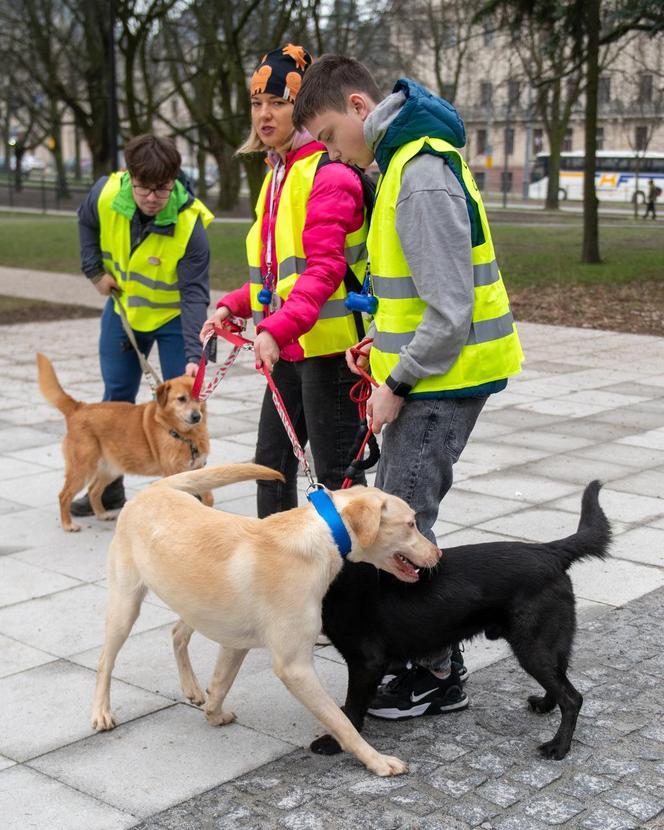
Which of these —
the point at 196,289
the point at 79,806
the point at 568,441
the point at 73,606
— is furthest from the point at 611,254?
the point at 79,806

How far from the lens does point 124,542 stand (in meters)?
3.70

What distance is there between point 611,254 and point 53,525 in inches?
697

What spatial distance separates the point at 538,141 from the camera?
228 feet

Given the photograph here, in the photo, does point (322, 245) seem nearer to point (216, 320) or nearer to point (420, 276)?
point (420, 276)

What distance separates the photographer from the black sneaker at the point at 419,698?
12.6 ft

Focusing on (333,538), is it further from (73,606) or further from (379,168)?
(73,606)

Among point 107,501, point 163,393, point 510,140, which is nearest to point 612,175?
point 510,140

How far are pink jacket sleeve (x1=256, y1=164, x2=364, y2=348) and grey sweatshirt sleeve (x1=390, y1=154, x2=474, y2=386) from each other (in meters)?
0.56

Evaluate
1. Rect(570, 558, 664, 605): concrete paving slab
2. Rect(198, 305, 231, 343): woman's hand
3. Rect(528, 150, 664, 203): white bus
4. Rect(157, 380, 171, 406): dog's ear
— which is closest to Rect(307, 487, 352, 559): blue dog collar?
Rect(198, 305, 231, 343): woman's hand

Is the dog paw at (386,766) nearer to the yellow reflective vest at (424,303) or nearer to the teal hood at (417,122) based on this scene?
the yellow reflective vest at (424,303)

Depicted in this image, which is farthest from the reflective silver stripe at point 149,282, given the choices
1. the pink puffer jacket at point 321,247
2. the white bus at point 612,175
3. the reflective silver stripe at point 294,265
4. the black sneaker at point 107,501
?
the white bus at point 612,175

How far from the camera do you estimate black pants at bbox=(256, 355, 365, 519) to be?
426 centimetres

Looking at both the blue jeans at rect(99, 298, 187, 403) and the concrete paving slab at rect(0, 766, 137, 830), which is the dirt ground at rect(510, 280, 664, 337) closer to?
the blue jeans at rect(99, 298, 187, 403)

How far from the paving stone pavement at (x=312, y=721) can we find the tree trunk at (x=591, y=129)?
538 inches
